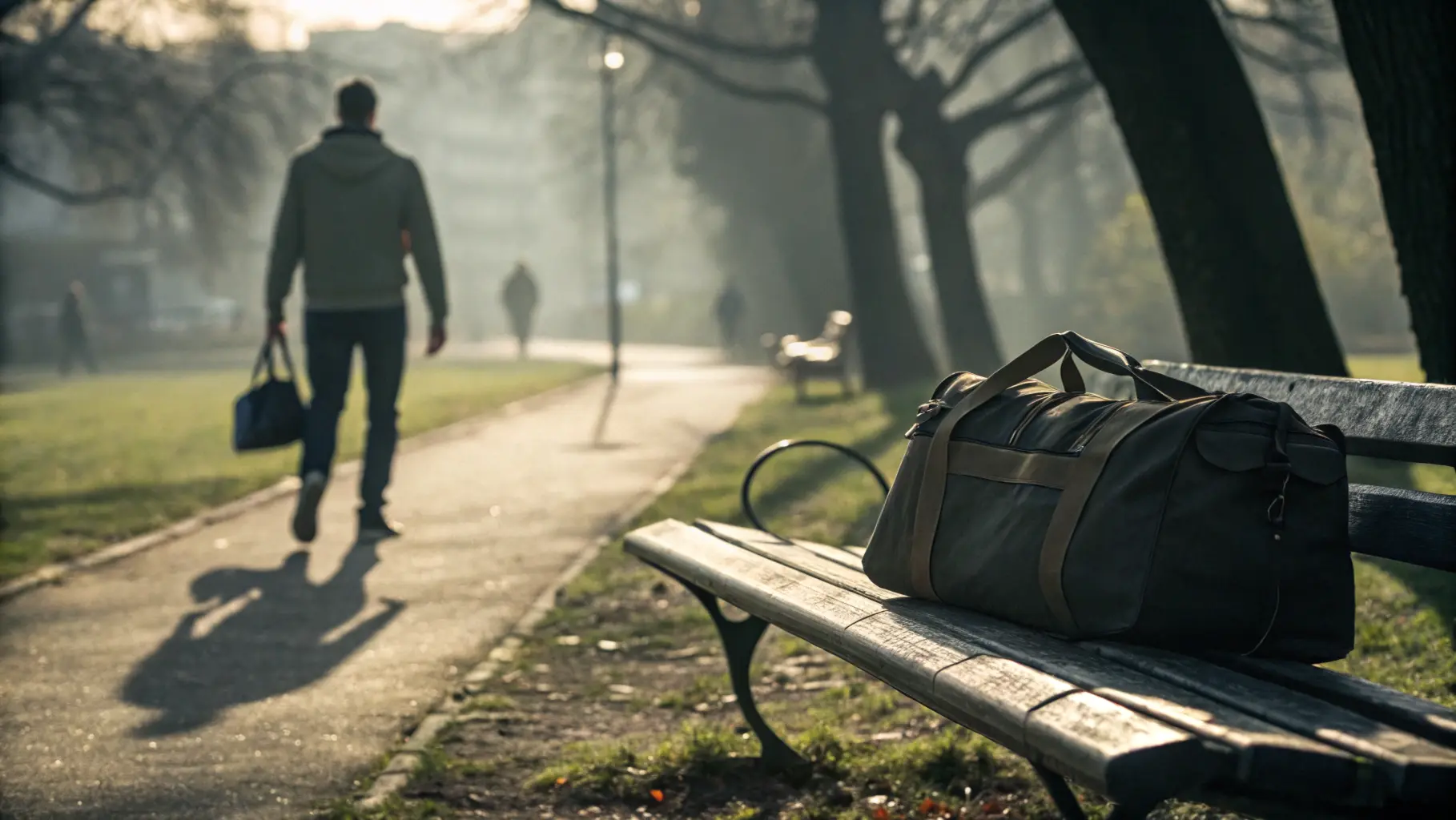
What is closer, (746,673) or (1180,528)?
(1180,528)

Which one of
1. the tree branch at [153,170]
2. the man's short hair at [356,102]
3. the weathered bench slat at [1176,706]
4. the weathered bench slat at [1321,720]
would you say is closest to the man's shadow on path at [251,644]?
the man's short hair at [356,102]

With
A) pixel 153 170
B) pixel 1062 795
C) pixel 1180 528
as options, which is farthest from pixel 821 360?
pixel 1180 528

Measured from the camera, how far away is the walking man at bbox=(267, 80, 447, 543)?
28.0 ft

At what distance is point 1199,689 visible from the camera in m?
2.74

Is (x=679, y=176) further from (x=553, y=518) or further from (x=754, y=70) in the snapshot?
(x=553, y=518)

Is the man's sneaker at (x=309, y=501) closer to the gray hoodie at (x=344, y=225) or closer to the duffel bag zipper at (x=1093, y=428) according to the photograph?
the gray hoodie at (x=344, y=225)

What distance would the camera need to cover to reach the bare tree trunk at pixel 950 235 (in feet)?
63.9

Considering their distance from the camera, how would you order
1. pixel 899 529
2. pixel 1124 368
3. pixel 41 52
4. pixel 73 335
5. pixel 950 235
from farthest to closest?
1. pixel 73 335
2. pixel 41 52
3. pixel 950 235
4. pixel 899 529
5. pixel 1124 368

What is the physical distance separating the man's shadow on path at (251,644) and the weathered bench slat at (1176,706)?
2416 millimetres

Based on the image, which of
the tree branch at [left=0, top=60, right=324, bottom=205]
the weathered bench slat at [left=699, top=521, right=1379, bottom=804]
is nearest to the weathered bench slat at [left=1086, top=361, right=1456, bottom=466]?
the weathered bench slat at [left=699, top=521, right=1379, bottom=804]

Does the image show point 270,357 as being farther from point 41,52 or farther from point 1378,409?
point 41,52

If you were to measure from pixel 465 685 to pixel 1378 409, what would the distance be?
3118mm

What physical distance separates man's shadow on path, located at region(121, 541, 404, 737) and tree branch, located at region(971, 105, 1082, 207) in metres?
22.9

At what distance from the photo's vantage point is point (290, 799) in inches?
170
